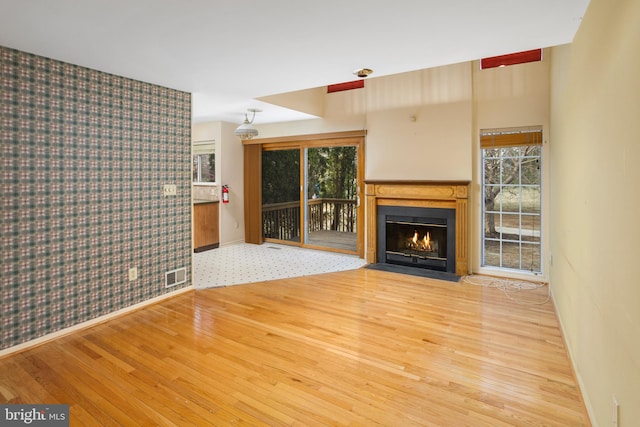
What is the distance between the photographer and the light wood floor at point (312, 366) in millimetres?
1888

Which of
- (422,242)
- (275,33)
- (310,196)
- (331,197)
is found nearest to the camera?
(275,33)

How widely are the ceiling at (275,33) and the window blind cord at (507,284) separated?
2517 millimetres

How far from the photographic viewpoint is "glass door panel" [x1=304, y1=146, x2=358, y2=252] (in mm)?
6211

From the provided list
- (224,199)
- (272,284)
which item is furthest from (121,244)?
(224,199)

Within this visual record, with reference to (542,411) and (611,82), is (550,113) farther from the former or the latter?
(542,411)

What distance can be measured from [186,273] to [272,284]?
0.98 meters

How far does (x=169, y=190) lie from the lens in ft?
12.2

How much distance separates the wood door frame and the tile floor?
1.06 ft

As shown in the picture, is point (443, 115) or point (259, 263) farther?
point (259, 263)

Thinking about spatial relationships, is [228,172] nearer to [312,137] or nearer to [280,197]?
[280,197]

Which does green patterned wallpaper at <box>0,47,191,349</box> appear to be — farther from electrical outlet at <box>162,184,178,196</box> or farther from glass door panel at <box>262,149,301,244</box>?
glass door panel at <box>262,149,301,244</box>

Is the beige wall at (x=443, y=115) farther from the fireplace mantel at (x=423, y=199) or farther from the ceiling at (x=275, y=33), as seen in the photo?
the ceiling at (x=275, y=33)

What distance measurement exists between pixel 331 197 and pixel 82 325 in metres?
4.62

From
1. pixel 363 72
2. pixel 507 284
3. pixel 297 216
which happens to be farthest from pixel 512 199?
pixel 297 216
